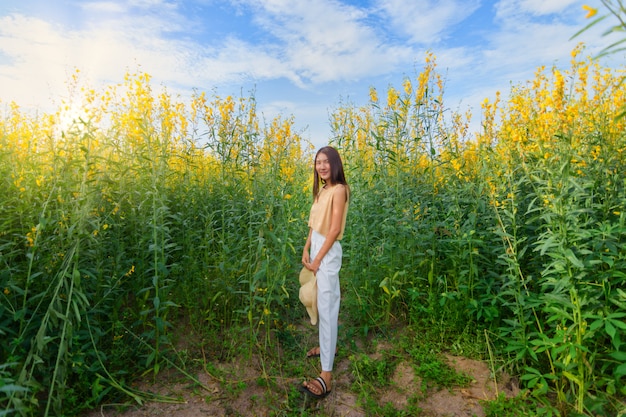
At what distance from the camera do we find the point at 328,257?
3238 millimetres

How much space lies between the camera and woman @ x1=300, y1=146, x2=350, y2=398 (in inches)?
127

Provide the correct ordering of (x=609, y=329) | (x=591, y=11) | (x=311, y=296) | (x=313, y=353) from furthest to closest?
(x=313, y=353), (x=311, y=296), (x=609, y=329), (x=591, y=11)

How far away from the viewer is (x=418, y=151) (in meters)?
4.28

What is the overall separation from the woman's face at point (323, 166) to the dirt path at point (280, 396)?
182cm

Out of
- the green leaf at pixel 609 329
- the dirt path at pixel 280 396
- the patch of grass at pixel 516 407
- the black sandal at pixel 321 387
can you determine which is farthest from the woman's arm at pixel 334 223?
the green leaf at pixel 609 329

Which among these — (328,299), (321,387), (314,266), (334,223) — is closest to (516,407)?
(321,387)

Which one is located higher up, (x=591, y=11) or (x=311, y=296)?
(x=591, y=11)

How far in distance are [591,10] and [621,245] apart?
2250 mm

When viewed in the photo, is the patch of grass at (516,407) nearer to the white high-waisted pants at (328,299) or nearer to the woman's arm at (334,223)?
the white high-waisted pants at (328,299)

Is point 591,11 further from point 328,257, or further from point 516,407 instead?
point 516,407

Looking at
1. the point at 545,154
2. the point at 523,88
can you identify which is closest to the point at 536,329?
the point at 545,154

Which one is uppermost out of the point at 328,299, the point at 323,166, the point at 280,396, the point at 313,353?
the point at 323,166

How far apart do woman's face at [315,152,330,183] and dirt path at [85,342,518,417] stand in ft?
5.96

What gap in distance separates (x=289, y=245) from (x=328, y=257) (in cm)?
39
